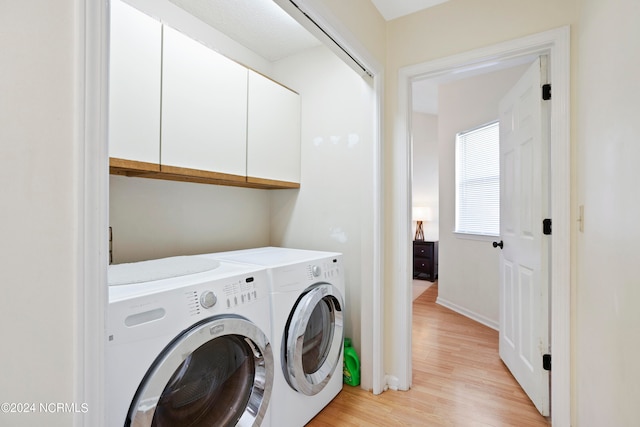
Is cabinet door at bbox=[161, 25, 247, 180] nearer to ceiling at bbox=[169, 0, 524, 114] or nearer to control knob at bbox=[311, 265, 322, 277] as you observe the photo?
ceiling at bbox=[169, 0, 524, 114]

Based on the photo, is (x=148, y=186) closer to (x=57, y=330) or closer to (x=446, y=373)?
(x=57, y=330)

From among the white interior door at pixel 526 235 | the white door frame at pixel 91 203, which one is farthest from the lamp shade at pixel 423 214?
the white door frame at pixel 91 203

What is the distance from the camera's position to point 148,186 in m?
1.81

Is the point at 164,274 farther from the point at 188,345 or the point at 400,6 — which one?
the point at 400,6

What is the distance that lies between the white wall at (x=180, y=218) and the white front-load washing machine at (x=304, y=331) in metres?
0.41

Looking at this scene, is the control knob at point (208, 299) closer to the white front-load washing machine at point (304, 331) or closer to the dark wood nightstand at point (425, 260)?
the white front-load washing machine at point (304, 331)

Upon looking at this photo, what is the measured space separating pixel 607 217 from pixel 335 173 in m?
1.54

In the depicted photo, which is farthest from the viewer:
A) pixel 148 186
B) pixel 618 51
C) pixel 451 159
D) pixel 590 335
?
pixel 451 159

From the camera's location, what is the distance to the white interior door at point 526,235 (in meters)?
1.77

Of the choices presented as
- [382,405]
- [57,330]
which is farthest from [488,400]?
[57,330]

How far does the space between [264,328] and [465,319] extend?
288cm

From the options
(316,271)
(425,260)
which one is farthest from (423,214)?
(316,271)

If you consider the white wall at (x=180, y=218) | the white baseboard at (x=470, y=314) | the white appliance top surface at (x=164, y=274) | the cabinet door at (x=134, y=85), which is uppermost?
the cabinet door at (x=134, y=85)

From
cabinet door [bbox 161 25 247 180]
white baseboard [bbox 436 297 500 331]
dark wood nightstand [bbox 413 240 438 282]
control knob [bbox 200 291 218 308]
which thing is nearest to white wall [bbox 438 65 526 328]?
white baseboard [bbox 436 297 500 331]
